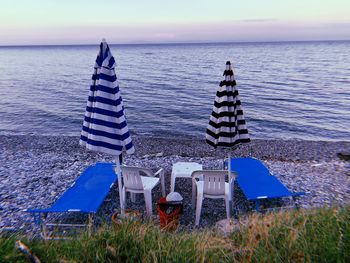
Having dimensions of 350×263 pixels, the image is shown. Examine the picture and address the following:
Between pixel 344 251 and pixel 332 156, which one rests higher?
pixel 344 251

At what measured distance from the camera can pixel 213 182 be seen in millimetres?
7641

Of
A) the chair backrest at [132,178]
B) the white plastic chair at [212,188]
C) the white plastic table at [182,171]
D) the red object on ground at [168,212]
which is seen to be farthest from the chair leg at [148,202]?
the white plastic chair at [212,188]

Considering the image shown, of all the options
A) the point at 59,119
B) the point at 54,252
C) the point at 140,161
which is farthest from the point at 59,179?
the point at 59,119

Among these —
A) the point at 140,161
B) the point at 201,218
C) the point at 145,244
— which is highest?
the point at 145,244

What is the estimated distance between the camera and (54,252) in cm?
409

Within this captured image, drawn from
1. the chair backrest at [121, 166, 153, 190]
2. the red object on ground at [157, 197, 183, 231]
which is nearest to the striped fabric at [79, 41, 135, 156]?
the chair backrest at [121, 166, 153, 190]

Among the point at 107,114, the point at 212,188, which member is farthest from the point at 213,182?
the point at 107,114

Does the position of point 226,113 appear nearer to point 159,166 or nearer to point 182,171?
point 182,171

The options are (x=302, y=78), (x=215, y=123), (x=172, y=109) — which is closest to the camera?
(x=215, y=123)

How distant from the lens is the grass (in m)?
3.94

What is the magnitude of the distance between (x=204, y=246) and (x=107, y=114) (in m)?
3.25

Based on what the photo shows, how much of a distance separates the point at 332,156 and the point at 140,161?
8.75 metres

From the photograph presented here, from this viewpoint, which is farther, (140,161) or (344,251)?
(140,161)

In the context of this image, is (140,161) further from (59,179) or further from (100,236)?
(100,236)
